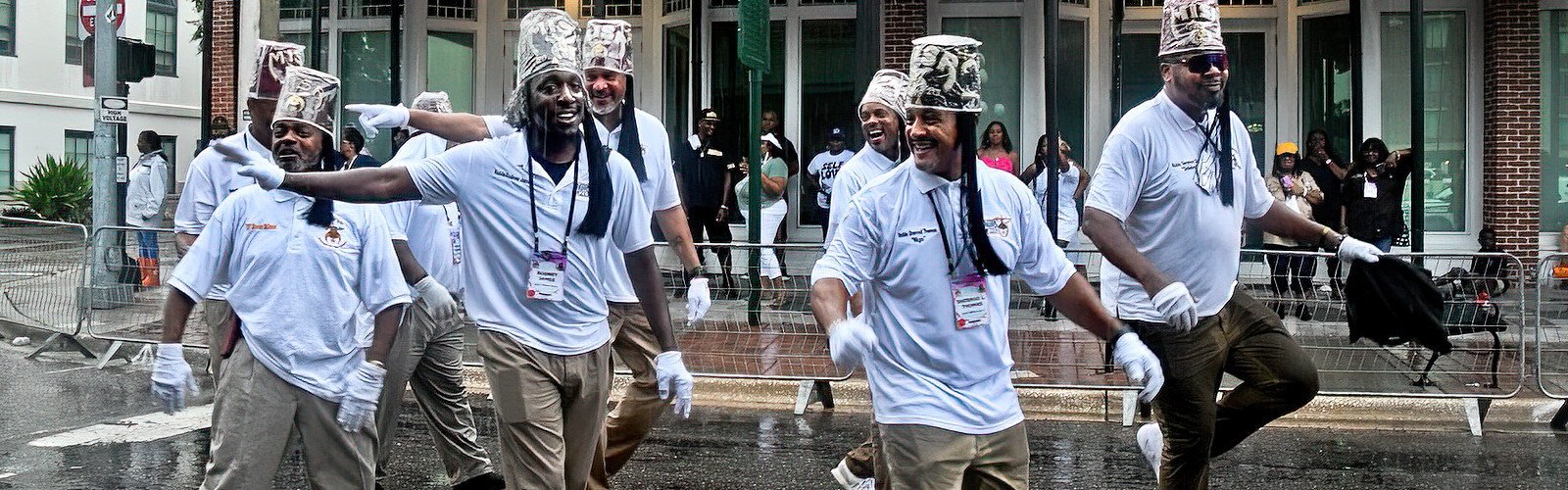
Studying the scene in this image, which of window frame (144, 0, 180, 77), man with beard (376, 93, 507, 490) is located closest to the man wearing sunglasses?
man with beard (376, 93, 507, 490)

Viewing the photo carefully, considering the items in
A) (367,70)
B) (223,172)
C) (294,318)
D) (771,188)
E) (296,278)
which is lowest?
(294,318)

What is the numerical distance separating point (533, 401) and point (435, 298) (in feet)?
4.91

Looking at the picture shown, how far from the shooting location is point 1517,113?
1677 cm

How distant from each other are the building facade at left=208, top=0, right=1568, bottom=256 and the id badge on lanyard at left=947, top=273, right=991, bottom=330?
39.3ft

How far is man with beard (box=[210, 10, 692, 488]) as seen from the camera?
16.8 ft

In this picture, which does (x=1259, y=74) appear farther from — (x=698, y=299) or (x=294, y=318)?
(x=294, y=318)

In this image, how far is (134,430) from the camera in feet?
29.7

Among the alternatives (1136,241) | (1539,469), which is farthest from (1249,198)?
(1539,469)

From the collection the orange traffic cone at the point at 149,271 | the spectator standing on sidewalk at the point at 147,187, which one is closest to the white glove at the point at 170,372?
the orange traffic cone at the point at 149,271

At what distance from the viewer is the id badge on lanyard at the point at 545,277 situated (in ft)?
17.0

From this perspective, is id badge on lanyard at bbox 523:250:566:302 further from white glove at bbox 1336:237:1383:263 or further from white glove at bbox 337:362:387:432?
white glove at bbox 1336:237:1383:263

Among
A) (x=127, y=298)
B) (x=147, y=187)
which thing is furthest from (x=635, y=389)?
(x=147, y=187)

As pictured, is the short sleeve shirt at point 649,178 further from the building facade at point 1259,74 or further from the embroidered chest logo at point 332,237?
the building facade at point 1259,74

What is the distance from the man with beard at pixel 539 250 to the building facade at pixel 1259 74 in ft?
37.7
